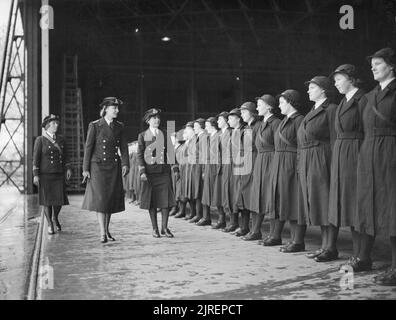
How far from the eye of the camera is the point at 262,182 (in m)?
5.49

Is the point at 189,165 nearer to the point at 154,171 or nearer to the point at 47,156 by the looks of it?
the point at 154,171

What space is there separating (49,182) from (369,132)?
Answer: 4.45 metres

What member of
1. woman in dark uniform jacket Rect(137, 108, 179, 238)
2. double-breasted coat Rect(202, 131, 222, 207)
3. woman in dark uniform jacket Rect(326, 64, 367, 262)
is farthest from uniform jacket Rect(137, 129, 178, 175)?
woman in dark uniform jacket Rect(326, 64, 367, 262)

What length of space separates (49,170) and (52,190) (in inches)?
10.7

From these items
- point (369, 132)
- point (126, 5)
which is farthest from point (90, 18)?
point (369, 132)

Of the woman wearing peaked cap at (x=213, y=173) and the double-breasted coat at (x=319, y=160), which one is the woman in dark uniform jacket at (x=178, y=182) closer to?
the woman wearing peaked cap at (x=213, y=173)

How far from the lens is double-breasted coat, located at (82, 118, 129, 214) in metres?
5.70

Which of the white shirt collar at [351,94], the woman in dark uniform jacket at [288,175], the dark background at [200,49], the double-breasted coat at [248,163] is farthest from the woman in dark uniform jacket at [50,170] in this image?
the dark background at [200,49]

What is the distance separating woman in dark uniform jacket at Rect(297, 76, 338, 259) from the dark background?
A: 11.4m

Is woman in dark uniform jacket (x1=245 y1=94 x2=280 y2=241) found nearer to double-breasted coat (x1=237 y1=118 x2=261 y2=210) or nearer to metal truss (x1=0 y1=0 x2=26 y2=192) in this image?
double-breasted coat (x1=237 y1=118 x2=261 y2=210)

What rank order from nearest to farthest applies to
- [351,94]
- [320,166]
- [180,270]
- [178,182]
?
[180,270]
[351,94]
[320,166]
[178,182]

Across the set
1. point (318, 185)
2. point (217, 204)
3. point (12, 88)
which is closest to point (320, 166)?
point (318, 185)

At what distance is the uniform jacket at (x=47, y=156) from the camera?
21.8ft

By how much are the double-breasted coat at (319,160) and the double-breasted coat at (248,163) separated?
1.43 m
